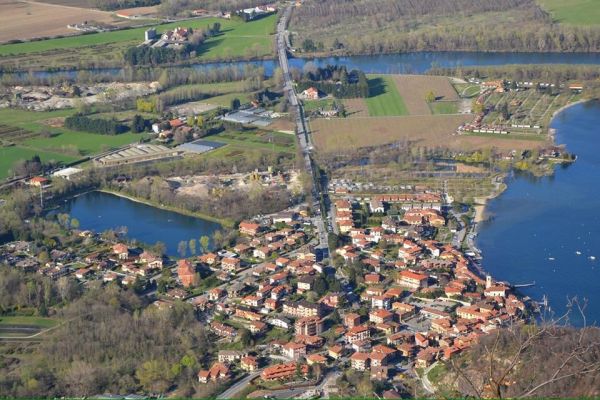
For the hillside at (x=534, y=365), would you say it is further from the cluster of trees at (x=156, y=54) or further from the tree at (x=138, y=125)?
the cluster of trees at (x=156, y=54)

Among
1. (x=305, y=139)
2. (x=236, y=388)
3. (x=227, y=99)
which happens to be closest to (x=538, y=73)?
(x=305, y=139)

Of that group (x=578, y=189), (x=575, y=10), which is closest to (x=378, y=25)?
(x=575, y=10)

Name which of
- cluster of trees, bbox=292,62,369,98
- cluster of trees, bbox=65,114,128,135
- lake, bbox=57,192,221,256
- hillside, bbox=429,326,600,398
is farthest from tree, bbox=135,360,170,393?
cluster of trees, bbox=292,62,369,98

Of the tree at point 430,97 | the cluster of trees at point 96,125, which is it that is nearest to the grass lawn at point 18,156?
the cluster of trees at point 96,125

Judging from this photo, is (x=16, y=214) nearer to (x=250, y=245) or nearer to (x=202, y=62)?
(x=250, y=245)

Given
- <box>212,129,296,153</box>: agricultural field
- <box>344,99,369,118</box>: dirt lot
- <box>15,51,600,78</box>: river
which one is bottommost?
<box>212,129,296,153</box>: agricultural field

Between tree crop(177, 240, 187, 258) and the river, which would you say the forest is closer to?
the river

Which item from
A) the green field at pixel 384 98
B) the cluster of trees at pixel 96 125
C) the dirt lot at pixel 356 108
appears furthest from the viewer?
the green field at pixel 384 98
